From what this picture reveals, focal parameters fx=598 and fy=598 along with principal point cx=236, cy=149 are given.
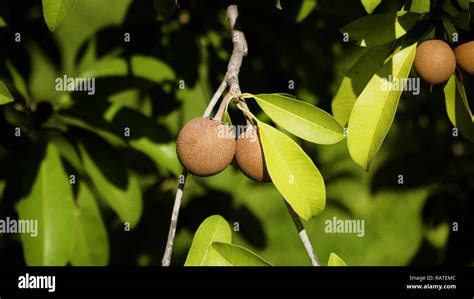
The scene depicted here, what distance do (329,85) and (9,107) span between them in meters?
0.91

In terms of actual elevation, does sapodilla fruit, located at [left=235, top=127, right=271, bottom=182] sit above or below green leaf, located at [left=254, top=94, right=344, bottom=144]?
below

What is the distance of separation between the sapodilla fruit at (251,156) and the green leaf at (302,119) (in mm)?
67

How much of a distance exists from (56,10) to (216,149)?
42 centimetres

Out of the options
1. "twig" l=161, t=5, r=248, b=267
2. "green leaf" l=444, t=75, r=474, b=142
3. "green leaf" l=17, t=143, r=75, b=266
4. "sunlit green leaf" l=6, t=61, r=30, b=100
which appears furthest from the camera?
"sunlit green leaf" l=6, t=61, r=30, b=100

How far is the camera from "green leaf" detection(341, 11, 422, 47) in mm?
1258

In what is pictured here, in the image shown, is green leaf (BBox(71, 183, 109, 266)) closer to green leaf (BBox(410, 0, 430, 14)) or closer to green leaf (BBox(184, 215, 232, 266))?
green leaf (BBox(184, 215, 232, 266))

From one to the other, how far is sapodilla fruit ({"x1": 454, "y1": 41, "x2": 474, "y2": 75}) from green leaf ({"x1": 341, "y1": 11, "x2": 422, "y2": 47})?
12 centimetres

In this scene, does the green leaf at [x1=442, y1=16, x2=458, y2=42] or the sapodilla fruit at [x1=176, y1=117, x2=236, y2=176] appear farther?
the green leaf at [x1=442, y1=16, x2=458, y2=42]

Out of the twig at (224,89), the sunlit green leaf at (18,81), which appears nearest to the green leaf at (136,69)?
the sunlit green leaf at (18,81)

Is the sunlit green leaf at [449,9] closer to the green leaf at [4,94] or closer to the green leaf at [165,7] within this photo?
the green leaf at [165,7]

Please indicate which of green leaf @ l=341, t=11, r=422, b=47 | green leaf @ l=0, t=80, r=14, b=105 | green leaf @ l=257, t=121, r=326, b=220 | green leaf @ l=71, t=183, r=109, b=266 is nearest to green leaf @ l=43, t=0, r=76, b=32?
green leaf @ l=0, t=80, r=14, b=105

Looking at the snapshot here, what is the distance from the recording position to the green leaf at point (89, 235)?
1700mm

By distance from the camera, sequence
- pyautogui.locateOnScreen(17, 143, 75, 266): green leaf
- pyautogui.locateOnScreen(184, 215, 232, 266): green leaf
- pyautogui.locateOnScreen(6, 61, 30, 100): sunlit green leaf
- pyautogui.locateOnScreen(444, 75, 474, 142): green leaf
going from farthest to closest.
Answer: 1. pyautogui.locateOnScreen(6, 61, 30, 100): sunlit green leaf
2. pyautogui.locateOnScreen(17, 143, 75, 266): green leaf
3. pyautogui.locateOnScreen(444, 75, 474, 142): green leaf
4. pyautogui.locateOnScreen(184, 215, 232, 266): green leaf

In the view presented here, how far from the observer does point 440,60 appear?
1.21m
